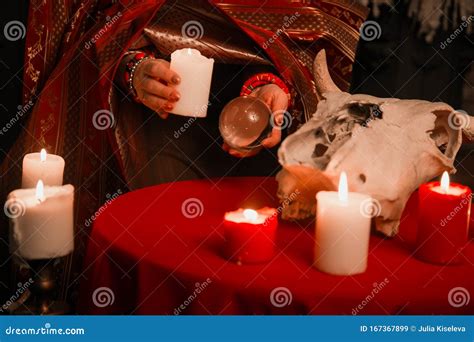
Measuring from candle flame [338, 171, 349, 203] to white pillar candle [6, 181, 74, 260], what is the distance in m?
0.44

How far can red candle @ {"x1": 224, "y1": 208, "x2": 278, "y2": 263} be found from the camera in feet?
2.98

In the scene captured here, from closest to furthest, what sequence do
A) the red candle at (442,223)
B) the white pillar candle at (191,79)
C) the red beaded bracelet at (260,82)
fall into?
the red candle at (442,223) → the white pillar candle at (191,79) → the red beaded bracelet at (260,82)

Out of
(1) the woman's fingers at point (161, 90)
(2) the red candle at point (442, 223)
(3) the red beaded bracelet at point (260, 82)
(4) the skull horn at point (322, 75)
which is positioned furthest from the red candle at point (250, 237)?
(3) the red beaded bracelet at point (260, 82)

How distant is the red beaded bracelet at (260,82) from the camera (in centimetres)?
158

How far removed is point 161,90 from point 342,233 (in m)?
0.64

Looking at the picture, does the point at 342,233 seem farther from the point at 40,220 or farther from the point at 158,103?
the point at 158,103

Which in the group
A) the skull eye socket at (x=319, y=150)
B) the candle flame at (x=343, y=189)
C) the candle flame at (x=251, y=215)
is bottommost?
the candle flame at (x=251, y=215)

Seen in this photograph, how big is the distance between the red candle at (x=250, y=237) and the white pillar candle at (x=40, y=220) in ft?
0.93

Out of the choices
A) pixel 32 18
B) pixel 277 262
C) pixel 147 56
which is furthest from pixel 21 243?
pixel 32 18

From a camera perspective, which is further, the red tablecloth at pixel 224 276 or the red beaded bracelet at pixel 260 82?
the red beaded bracelet at pixel 260 82

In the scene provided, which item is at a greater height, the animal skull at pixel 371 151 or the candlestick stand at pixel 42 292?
the animal skull at pixel 371 151

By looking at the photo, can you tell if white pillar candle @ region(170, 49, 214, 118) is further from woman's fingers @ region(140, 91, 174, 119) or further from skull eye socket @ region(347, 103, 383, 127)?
skull eye socket @ region(347, 103, 383, 127)

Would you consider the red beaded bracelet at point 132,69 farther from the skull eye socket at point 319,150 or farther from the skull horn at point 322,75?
the skull eye socket at point 319,150

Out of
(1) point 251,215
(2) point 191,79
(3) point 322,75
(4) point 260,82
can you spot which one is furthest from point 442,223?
(4) point 260,82
